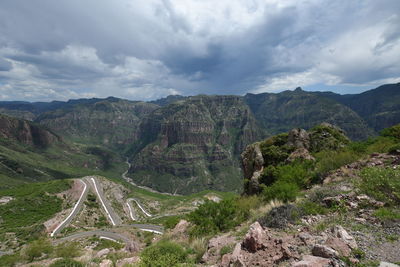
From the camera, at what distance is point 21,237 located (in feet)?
184

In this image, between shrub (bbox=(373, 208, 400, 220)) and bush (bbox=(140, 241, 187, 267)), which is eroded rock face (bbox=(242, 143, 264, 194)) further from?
bush (bbox=(140, 241, 187, 267))

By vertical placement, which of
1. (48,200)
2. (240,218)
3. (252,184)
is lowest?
(48,200)

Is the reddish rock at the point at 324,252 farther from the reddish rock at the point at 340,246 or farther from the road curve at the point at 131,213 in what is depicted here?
the road curve at the point at 131,213

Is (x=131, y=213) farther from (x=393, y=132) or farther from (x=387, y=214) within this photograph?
(x=387, y=214)

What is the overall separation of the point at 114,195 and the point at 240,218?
11976 cm

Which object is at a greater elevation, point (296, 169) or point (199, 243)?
point (296, 169)

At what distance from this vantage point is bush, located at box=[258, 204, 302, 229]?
32.1 feet

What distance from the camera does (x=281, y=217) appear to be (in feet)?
32.9

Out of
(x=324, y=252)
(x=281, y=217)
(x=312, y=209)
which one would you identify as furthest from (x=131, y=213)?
(x=324, y=252)

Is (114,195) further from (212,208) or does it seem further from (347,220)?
(347,220)

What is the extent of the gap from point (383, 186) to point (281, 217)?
5380mm

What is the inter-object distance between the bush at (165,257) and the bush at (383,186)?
10.0 metres

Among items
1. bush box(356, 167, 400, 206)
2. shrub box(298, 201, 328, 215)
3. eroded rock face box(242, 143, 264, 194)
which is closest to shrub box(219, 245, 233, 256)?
shrub box(298, 201, 328, 215)

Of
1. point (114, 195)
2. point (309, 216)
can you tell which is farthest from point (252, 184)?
point (114, 195)
